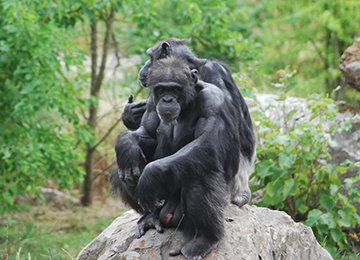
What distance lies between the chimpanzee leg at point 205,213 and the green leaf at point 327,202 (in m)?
2.56

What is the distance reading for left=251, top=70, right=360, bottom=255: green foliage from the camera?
557 cm

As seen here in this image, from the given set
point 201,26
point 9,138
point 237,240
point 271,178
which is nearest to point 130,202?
point 237,240

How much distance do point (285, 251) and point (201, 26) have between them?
17.1 feet

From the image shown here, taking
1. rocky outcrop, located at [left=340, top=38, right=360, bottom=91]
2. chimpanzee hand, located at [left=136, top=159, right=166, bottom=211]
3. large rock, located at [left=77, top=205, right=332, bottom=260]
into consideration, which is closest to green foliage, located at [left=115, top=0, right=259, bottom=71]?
rocky outcrop, located at [left=340, top=38, right=360, bottom=91]

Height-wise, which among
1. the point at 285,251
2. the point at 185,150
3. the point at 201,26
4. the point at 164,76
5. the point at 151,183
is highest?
the point at 201,26

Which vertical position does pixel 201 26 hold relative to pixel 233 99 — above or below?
above

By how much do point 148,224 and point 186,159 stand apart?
2.97 ft

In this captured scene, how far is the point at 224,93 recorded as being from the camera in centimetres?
411

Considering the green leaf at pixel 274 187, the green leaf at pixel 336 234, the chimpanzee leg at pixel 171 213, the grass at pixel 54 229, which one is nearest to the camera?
the chimpanzee leg at pixel 171 213

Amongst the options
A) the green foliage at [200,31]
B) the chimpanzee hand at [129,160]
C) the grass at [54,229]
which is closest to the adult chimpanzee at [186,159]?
the chimpanzee hand at [129,160]

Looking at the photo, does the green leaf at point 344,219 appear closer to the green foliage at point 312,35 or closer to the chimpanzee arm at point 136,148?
the chimpanzee arm at point 136,148

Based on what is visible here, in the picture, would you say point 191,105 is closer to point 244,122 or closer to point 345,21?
point 244,122

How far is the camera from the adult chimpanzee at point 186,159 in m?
3.53

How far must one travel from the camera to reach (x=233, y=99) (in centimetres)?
432
